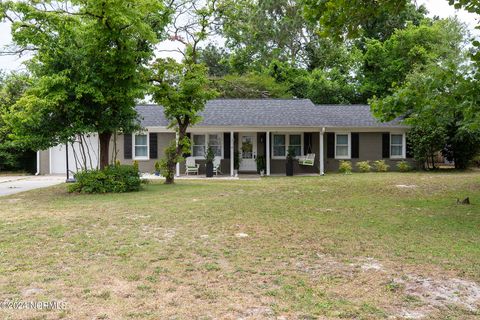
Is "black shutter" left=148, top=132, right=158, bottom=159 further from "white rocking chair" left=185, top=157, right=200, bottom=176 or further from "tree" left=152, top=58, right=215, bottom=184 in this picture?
"tree" left=152, top=58, right=215, bottom=184

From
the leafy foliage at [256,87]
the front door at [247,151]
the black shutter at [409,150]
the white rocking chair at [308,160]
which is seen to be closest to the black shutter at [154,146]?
the front door at [247,151]

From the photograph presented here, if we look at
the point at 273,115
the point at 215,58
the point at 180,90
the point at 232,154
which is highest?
the point at 215,58

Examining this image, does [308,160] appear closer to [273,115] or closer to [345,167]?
[345,167]

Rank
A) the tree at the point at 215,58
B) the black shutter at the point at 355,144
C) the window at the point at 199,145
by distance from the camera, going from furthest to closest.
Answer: the tree at the point at 215,58
the black shutter at the point at 355,144
the window at the point at 199,145

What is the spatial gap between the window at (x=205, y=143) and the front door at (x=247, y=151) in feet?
3.54

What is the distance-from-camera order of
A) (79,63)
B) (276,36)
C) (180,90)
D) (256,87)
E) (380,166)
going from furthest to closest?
(276,36)
(256,87)
(380,166)
(180,90)
(79,63)

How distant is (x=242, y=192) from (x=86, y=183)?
4842 mm

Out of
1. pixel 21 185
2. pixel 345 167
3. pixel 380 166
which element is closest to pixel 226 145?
pixel 345 167

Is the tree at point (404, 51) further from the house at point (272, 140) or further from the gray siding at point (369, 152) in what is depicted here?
the house at point (272, 140)

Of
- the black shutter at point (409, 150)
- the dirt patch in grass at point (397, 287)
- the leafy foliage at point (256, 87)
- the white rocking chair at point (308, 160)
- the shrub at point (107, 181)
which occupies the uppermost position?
the leafy foliage at point (256, 87)

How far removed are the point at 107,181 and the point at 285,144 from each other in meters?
11.2

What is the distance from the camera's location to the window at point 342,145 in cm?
2245

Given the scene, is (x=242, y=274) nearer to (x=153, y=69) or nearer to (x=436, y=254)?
(x=436, y=254)

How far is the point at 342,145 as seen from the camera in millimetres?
22531
